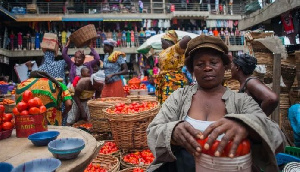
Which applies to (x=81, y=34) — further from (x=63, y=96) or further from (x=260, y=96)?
(x=260, y=96)

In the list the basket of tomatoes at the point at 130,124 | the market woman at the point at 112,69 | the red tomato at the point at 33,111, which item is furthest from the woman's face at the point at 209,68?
the market woman at the point at 112,69

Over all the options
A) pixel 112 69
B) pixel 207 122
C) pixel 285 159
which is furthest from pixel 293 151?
pixel 112 69

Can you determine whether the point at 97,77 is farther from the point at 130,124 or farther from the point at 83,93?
the point at 130,124

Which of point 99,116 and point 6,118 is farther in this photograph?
point 99,116

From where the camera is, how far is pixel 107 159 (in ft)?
11.8

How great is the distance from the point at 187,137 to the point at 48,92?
2.52 metres

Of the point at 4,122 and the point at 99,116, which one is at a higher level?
the point at 4,122

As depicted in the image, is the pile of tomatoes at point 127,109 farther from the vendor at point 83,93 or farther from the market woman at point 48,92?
the vendor at point 83,93

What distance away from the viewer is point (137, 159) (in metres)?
3.48

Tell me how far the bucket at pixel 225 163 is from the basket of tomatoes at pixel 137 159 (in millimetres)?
2289

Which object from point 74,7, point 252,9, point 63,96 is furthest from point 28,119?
point 74,7

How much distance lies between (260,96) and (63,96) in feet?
8.62

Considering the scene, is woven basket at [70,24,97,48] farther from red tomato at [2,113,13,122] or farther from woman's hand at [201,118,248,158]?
woman's hand at [201,118,248,158]

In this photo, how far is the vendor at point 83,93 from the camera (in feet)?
16.3
